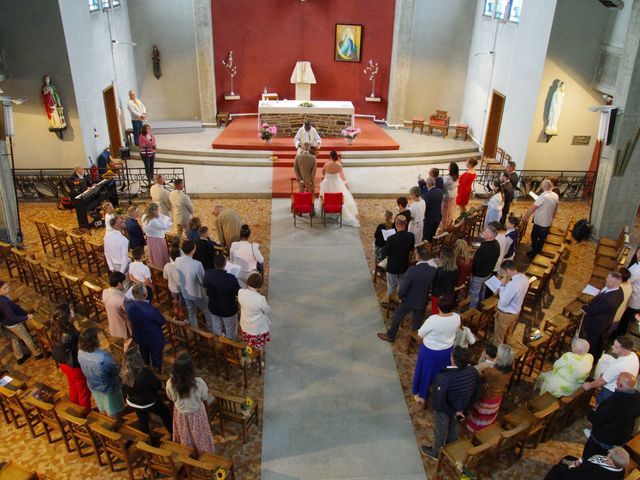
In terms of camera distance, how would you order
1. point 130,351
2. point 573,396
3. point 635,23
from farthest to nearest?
point 635,23 < point 573,396 < point 130,351

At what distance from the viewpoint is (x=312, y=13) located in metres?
17.0

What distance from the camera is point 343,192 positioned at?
10562 mm

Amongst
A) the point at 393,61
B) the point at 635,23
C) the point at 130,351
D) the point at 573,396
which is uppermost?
the point at 635,23

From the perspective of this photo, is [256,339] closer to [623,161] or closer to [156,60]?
[623,161]

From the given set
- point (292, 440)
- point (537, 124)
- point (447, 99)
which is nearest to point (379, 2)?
point (447, 99)

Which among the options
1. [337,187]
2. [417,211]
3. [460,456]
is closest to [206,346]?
[460,456]

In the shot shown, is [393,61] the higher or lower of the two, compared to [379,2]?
lower

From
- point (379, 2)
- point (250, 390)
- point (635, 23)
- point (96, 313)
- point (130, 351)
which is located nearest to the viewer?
point (130, 351)

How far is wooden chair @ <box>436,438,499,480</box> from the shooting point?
15.5ft

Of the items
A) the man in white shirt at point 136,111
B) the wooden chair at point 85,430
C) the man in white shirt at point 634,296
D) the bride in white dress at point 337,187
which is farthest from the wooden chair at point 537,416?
the man in white shirt at point 136,111

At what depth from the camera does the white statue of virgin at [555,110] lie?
11.5m

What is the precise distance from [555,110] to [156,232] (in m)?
9.30

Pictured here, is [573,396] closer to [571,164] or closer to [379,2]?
[571,164]

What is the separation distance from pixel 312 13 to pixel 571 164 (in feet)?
31.8
